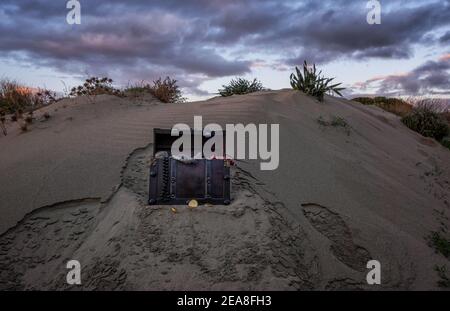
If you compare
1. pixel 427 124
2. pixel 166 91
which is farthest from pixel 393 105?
pixel 166 91

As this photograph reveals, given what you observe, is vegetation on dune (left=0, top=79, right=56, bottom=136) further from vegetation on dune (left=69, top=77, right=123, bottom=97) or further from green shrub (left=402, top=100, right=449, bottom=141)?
green shrub (left=402, top=100, right=449, bottom=141)

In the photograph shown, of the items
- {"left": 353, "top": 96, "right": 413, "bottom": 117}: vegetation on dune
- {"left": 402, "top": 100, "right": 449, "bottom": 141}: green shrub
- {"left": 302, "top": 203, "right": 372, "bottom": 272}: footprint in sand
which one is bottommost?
{"left": 302, "top": 203, "right": 372, "bottom": 272}: footprint in sand

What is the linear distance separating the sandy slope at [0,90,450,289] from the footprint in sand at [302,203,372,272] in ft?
0.05

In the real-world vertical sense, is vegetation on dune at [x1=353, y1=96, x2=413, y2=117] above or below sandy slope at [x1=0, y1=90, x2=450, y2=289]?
above

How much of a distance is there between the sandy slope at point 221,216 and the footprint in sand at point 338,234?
1 centimetres

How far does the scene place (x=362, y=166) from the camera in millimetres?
5781

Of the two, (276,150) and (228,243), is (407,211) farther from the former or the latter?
(228,243)

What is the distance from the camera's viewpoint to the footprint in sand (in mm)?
3721

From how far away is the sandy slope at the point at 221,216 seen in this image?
3.19 meters

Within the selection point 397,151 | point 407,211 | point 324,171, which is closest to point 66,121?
point 324,171

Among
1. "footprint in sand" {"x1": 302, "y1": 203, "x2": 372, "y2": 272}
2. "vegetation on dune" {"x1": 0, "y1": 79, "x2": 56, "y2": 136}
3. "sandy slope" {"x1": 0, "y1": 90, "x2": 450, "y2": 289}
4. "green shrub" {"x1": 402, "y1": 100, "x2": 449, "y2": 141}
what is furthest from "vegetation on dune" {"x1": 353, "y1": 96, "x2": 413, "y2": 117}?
"vegetation on dune" {"x1": 0, "y1": 79, "x2": 56, "y2": 136}

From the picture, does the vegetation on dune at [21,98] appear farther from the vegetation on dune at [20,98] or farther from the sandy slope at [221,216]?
the sandy slope at [221,216]

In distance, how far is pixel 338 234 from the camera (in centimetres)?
404

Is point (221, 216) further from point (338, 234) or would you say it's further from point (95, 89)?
point (95, 89)
